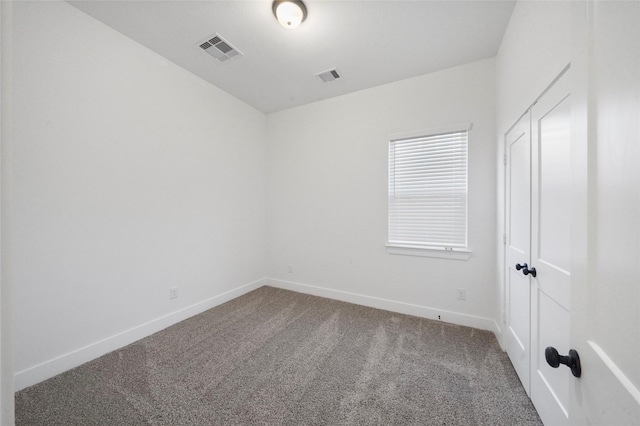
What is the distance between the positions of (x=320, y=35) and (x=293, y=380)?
3.01 metres

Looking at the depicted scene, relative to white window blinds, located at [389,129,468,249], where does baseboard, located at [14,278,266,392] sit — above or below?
below

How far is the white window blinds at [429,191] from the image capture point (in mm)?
2654

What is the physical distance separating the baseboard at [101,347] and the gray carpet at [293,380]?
83 mm

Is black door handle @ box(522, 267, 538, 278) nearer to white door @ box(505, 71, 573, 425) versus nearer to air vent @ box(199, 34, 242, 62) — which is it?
white door @ box(505, 71, 573, 425)

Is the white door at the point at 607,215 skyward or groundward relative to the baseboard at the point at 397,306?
skyward

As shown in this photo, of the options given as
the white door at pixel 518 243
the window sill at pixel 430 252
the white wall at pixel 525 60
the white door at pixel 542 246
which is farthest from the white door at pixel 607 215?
the window sill at pixel 430 252

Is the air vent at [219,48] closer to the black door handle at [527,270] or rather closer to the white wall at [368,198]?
the white wall at [368,198]

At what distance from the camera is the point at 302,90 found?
127 inches

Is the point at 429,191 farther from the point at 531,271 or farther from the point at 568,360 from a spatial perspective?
the point at 568,360

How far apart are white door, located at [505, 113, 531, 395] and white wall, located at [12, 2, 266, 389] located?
3.19m

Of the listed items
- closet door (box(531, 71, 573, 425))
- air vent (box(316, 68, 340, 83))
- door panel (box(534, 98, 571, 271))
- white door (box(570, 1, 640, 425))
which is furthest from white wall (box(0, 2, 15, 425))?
air vent (box(316, 68, 340, 83))

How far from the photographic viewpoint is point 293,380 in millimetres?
1776

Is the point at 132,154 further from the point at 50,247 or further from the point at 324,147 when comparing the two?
the point at 324,147

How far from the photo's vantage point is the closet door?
45.4 inches
